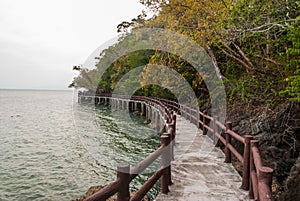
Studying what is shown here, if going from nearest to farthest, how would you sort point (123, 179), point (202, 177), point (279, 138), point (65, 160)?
point (123, 179), point (202, 177), point (279, 138), point (65, 160)

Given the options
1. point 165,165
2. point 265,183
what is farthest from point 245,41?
point 265,183

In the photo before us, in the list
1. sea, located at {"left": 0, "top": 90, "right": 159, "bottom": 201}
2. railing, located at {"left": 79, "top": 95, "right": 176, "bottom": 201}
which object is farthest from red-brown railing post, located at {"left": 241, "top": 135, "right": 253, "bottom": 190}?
sea, located at {"left": 0, "top": 90, "right": 159, "bottom": 201}

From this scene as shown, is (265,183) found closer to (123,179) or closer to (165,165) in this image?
(123,179)

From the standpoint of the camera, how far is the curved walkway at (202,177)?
438cm

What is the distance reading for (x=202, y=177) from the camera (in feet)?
17.2

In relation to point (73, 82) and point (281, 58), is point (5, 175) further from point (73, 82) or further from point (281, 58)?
point (73, 82)

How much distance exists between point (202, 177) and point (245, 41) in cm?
601

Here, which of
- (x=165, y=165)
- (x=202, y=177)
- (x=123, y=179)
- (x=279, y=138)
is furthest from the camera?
(x=279, y=138)

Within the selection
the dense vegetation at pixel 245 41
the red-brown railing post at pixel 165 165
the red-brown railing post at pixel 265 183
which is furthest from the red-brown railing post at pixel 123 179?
the dense vegetation at pixel 245 41

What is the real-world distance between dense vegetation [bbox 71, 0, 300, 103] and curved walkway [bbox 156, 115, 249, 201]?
2083 mm

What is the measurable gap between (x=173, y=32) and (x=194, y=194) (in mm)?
9292

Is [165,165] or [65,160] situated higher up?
[165,165]

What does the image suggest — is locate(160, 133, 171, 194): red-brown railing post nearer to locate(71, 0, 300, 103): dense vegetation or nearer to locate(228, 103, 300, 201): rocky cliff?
locate(71, 0, 300, 103): dense vegetation

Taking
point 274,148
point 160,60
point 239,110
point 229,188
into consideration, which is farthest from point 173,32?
point 229,188
